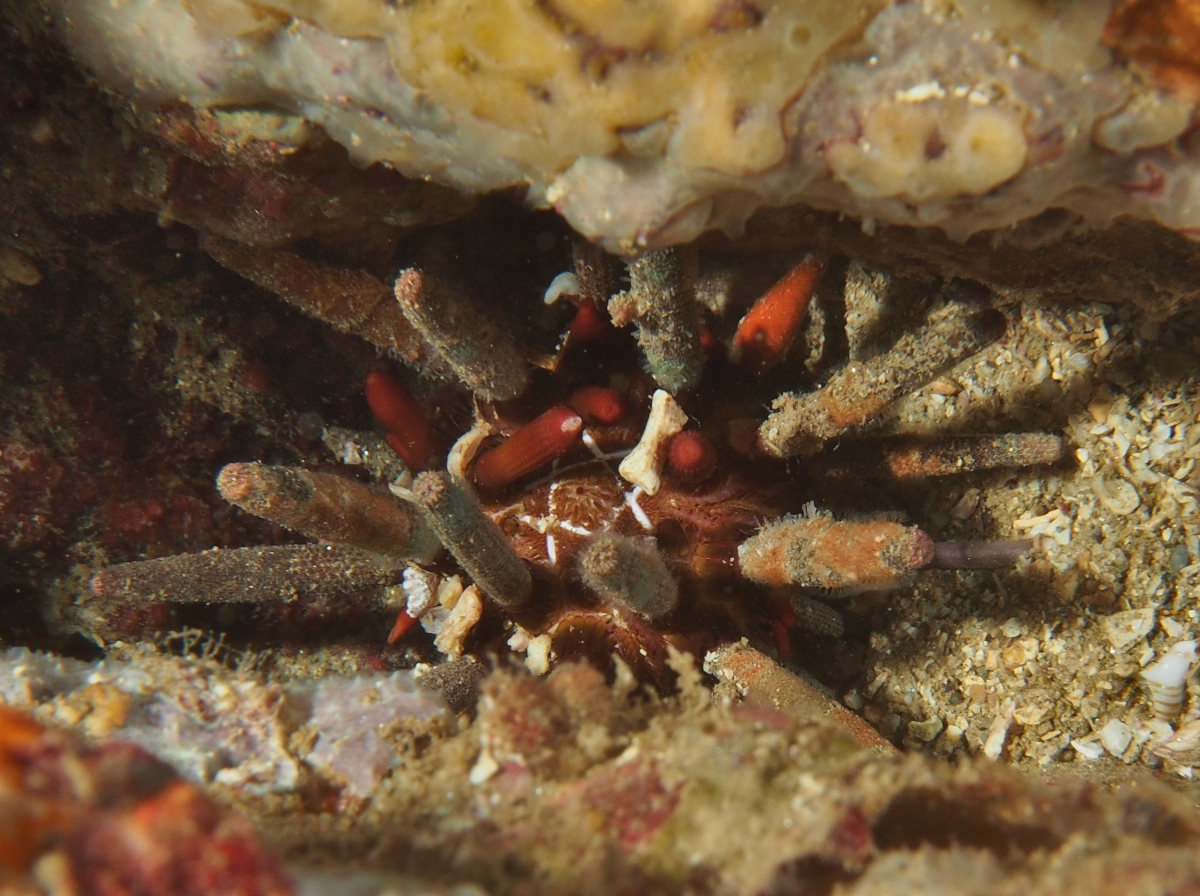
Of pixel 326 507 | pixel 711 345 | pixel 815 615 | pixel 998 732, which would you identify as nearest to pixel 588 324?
pixel 711 345

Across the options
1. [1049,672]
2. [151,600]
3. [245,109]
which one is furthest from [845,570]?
[151,600]

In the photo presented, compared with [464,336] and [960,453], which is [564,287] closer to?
[464,336]

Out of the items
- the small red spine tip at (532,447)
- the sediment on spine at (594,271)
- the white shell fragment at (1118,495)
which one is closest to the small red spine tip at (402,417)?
the small red spine tip at (532,447)

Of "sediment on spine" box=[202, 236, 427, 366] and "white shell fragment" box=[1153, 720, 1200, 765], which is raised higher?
"sediment on spine" box=[202, 236, 427, 366]

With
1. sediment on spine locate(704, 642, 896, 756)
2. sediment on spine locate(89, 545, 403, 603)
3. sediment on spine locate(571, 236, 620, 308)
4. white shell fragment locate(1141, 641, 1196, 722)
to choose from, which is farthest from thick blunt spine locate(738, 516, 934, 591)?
sediment on spine locate(89, 545, 403, 603)

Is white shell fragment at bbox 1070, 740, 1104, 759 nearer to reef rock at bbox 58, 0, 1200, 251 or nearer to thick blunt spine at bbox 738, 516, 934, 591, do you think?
thick blunt spine at bbox 738, 516, 934, 591

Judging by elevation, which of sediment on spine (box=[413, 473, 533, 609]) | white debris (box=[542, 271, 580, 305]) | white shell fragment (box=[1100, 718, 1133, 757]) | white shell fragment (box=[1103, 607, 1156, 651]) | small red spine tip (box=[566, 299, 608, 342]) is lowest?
sediment on spine (box=[413, 473, 533, 609])
